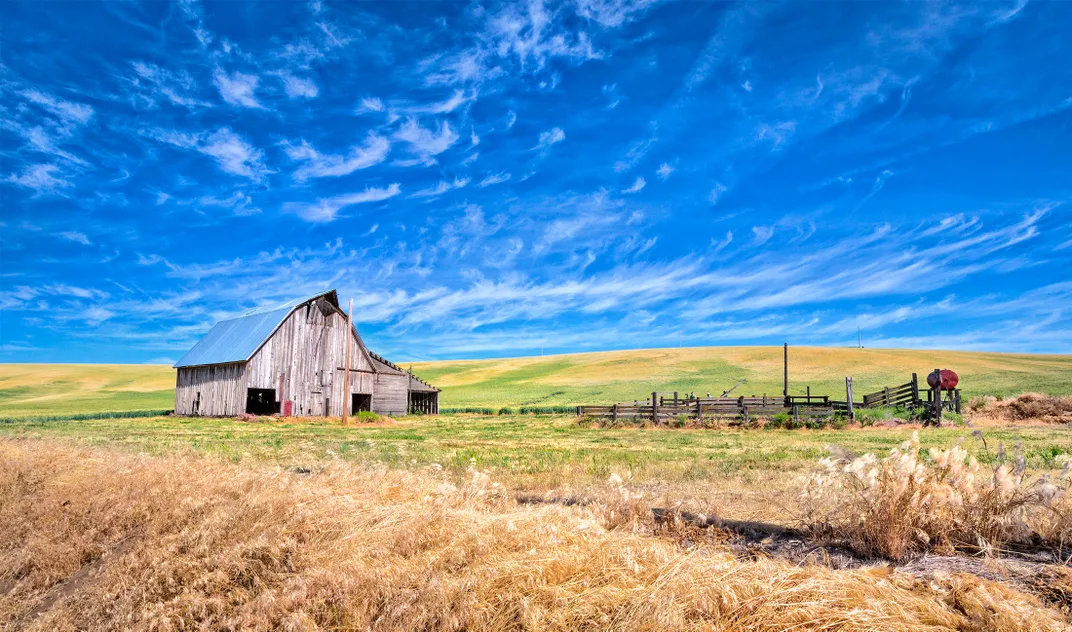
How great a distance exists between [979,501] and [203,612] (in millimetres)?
6635

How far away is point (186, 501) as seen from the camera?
682 cm

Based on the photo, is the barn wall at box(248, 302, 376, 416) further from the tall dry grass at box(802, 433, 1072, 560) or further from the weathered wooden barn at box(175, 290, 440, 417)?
the tall dry grass at box(802, 433, 1072, 560)

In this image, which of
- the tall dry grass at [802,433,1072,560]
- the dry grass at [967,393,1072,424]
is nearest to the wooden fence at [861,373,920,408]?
the dry grass at [967,393,1072,424]

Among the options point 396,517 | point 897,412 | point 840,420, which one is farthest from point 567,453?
point 897,412

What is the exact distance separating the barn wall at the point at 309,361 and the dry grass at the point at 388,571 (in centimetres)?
3538

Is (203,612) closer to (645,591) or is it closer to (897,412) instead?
(645,591)

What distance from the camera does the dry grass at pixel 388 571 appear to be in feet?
13.2

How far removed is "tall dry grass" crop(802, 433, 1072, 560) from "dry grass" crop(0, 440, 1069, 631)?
1.21 metres

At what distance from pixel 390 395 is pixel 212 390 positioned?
40.9 ft

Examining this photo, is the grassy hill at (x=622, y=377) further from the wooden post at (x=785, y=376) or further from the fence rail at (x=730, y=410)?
the fence rail at (x=730, y=410)

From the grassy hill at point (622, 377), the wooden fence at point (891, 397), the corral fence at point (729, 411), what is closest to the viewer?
the corral fence at point (729, 411)

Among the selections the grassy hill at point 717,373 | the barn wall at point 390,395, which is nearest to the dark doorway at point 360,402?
the barn wall at point 390,395

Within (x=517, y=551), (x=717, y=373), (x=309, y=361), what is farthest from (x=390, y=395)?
(x=517, y=551)

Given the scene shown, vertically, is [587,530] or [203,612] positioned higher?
[587,530]
